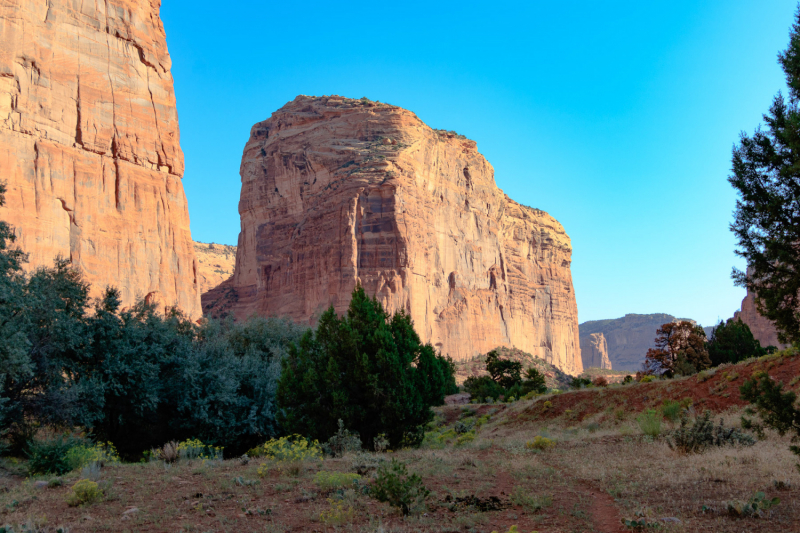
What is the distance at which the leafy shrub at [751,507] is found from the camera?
22.4 feet

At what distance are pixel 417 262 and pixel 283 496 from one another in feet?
208

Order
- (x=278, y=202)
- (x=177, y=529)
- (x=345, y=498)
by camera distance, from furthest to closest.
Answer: (x=278, y=202) < (x=345, y=498) < (x=177, y=529)

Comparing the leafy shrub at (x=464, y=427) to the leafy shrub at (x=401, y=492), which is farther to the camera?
the leafy shrub at (x=464, y=427)

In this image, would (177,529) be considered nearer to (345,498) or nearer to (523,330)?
(345,498)

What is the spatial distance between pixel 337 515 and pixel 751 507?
4938 millimetres

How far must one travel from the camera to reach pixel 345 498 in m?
8.37

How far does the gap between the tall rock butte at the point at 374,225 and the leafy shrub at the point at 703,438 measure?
53757mm

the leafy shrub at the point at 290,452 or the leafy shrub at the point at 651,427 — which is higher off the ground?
the leafy shrub at the point at 290,452

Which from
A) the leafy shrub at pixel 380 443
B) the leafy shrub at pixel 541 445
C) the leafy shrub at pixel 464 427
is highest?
the leafy shrub at pixel 380 443

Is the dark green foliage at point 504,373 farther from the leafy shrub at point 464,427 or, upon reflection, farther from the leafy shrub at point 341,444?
the leafy shrub at point 341,444

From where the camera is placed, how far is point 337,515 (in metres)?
7.12

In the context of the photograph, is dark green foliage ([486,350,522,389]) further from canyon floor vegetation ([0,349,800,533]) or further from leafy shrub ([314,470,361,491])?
leafy shrub ([314,470,361,491])

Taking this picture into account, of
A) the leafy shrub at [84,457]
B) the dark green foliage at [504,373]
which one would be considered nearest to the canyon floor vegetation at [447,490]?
the leafy shrub at [84,457]

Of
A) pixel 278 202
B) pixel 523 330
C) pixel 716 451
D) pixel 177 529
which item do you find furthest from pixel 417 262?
pixel 177 529
